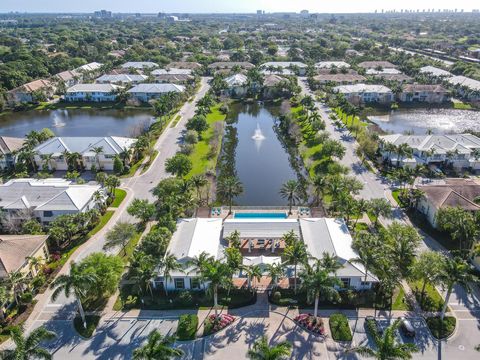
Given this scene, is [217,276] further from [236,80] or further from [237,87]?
[236,80]

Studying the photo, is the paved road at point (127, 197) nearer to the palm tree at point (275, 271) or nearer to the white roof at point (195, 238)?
the white roof at point (195, 238)

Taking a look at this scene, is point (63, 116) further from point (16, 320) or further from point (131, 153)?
point (16, 320)

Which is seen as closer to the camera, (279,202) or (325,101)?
(279,202)

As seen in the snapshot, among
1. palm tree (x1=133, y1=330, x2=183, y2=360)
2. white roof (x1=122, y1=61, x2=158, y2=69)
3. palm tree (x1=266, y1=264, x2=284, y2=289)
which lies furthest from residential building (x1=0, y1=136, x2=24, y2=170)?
white roof (x1=122, y1=61, x2=158, y2=69)

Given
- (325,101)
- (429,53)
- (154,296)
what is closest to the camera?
(154,296)

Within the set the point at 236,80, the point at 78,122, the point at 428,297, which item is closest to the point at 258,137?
the point at 236,80

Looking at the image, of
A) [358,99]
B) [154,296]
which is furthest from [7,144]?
[358,99]

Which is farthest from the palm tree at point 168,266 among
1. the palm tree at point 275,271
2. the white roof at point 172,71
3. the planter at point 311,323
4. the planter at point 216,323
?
the white roof at point 172,71
